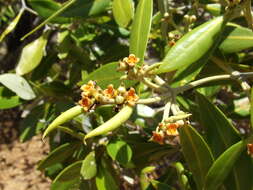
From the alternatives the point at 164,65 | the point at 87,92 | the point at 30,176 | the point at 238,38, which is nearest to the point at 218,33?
the point at 164,65

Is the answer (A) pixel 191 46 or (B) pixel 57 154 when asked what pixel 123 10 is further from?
(B) pixel 57 154

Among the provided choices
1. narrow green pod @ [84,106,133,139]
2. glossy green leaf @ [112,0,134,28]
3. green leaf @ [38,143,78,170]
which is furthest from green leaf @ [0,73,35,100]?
narrow green pod @ [84,106,133,139]

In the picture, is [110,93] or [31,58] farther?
[31,58]

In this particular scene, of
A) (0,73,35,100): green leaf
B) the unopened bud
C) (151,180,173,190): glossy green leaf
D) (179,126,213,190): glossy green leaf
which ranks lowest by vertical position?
(151,180,173,190): glossy green leaf

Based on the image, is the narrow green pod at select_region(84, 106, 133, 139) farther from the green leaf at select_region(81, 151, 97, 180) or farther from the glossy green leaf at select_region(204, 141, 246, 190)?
the green leaf at select_region(81, 151, 97, 180)

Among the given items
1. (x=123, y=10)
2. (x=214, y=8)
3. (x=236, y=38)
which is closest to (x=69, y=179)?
(x=123, y=10)

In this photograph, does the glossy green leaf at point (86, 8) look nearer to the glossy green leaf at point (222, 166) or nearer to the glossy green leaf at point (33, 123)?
the glossy green leaf at point (33, 123)

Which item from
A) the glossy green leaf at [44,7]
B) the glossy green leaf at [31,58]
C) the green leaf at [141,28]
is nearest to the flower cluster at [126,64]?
the green leaf at [141,28]
